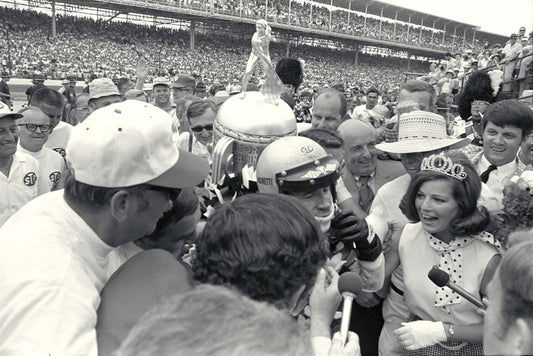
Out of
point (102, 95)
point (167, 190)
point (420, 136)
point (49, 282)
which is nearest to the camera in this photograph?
point (49, 282)

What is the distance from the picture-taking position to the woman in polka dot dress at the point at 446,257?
2428 millimetres

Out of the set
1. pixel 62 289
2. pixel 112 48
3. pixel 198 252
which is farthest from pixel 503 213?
pixel 112 48

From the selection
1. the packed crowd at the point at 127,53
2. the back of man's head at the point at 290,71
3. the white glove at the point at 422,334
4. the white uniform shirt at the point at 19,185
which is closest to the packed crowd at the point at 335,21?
the packed crowd at the point at 127,53

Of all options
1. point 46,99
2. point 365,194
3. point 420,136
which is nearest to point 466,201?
point 420,136

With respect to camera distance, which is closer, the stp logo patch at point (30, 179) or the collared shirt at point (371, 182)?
the collared shirt at point (371, 182)

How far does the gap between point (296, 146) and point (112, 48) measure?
136 feet

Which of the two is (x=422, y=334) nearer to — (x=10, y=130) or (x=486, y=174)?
(x=486, y=174)

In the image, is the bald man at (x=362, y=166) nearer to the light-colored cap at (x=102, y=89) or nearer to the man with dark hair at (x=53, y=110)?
the man with dark hair at (x=53, y=110)

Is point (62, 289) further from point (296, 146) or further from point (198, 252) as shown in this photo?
point (296, 146)

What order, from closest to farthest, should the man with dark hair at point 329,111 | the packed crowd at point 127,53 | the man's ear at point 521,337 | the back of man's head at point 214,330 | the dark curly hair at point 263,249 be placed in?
the back of man's head at point 214,330 → the man's ear at point 521,337 → the dark curly hair at point 263,249 → the man with dark hair at point 329,111 → the packed crowd at point 127,53

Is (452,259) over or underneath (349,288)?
underneath

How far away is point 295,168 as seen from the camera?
Answer: 2135 millimetres

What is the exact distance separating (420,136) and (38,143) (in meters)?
3.30

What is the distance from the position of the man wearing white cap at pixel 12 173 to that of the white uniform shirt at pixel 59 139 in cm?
116
